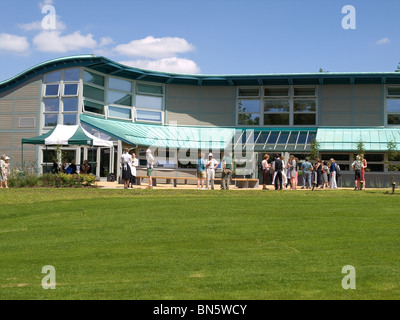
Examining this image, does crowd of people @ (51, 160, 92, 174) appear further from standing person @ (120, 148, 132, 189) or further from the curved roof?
the curved roof

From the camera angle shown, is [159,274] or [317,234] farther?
[317,234]

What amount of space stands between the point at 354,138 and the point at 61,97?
18793 millimetres

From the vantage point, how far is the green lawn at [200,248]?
244 inches

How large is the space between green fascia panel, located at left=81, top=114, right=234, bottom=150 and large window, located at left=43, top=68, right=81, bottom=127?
1.10m

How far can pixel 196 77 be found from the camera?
34.6m

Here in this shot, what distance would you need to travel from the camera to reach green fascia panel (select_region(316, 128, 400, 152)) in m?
30.8

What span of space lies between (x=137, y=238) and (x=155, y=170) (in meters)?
20.2

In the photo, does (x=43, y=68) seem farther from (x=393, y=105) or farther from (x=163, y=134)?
(x=393, y=105)

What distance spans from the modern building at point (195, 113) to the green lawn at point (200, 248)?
1693 centimetres

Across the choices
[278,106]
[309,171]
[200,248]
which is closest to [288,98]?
[278,106]

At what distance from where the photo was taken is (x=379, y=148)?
30297 mm

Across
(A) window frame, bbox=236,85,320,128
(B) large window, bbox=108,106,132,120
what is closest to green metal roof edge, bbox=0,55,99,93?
(B) large window, bbox=108,106,132,120
